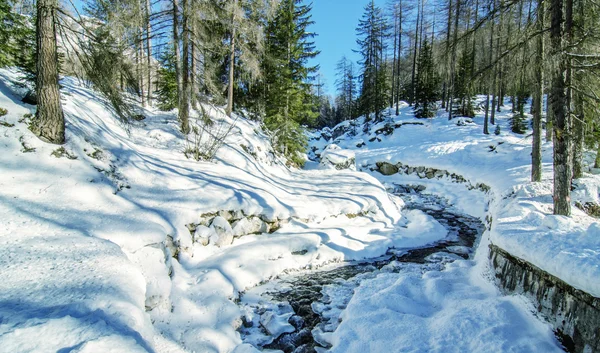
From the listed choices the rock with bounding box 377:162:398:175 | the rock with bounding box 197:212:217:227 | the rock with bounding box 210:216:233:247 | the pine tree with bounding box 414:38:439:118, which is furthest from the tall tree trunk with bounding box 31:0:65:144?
the pine tree with bounding box 414:38:439:118

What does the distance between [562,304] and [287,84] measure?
14.7m

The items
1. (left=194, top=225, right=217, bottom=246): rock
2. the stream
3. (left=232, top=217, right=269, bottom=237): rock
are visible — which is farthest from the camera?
(left=232, top=217, right=269, bottom=237): rock

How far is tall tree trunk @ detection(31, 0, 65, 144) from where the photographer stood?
5.26 metres

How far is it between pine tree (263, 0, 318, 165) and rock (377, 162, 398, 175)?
236 inches

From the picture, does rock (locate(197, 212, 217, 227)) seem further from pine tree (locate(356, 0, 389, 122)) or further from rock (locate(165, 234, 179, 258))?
pine tree (locate(356, 0, 389, 122))

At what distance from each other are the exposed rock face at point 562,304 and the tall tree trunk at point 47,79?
8347 millimetres

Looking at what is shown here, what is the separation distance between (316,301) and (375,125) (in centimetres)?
2413

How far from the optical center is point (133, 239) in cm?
482

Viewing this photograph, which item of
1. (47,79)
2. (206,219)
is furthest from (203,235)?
(47,79)

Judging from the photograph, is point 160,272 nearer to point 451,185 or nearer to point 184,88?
point 184,88

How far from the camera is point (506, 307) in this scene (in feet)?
12.3

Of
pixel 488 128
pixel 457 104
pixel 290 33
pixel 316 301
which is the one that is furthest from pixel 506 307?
pixel 457 104

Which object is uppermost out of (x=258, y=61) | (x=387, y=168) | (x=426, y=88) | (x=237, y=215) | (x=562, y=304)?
(x=426, y=88)

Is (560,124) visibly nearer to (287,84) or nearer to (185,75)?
(185,75)
